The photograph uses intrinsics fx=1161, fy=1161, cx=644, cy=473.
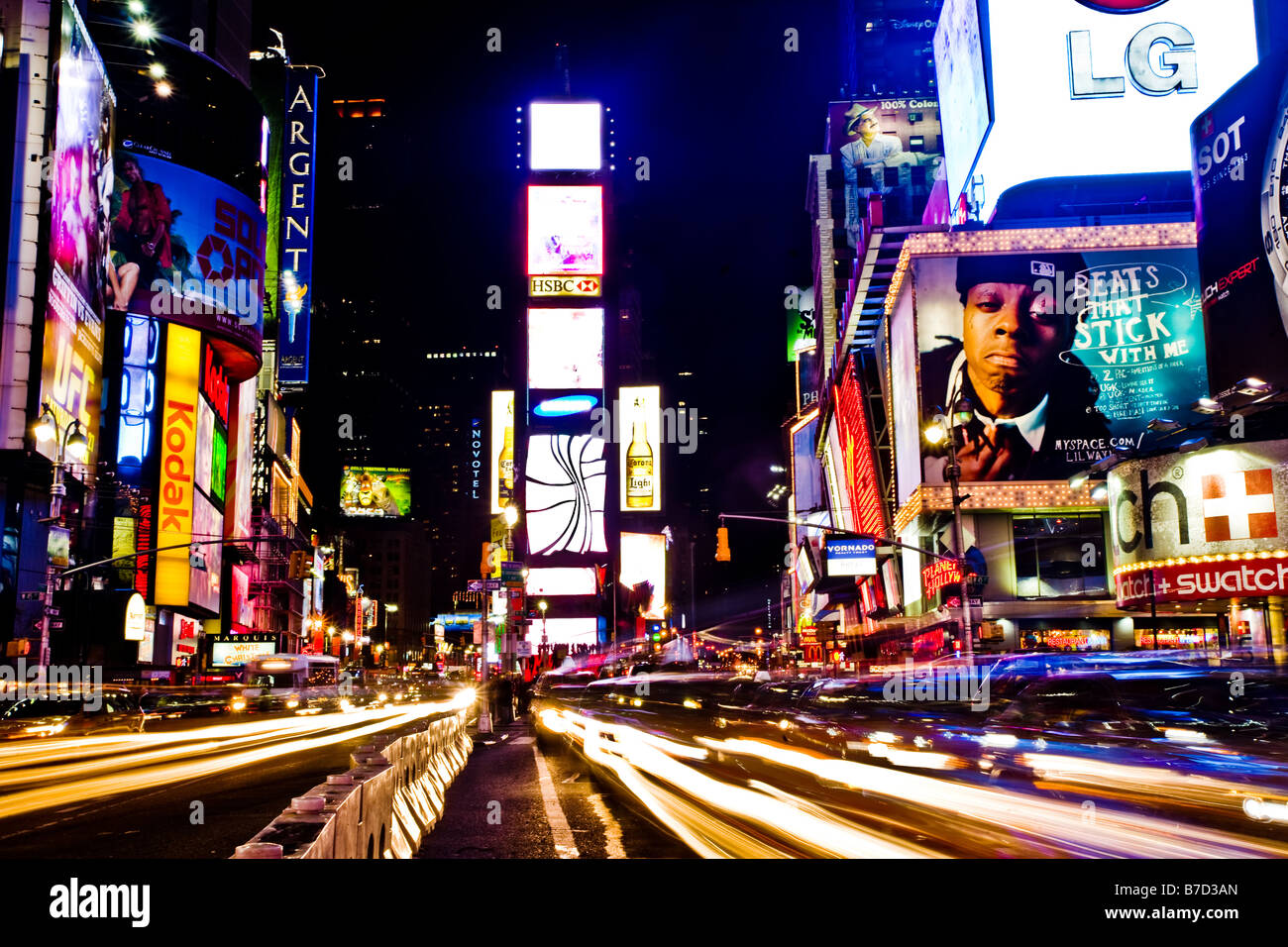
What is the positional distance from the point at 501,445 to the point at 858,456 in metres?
53.3

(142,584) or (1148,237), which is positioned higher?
(1148,237)

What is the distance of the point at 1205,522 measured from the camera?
126 feet

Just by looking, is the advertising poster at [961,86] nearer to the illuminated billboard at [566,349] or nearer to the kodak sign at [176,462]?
the illuminated billboard at [566,349]

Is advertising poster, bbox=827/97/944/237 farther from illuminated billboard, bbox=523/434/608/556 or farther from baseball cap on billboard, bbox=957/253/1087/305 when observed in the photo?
baseball cap on billboard, bbox=957/253/1087/305

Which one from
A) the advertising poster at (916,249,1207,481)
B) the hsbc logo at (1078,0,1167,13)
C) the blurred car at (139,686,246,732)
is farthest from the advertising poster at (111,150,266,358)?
the hsbc logo at (1078,0,1167,13)

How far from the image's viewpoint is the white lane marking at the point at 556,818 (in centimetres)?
1047

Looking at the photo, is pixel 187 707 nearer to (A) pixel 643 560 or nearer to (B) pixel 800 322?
(A) pixel 643 560

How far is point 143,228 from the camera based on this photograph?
71938 millimetres

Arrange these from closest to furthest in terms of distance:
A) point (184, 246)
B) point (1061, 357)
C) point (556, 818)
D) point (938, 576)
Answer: point (556, 818)
point (938, 576)
point (1061, 357)
point (184, 246)

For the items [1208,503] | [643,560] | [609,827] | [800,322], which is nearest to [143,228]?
[1208,503]

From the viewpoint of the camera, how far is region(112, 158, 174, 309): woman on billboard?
233 feet

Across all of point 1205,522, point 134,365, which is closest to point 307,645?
point 134,365
